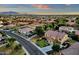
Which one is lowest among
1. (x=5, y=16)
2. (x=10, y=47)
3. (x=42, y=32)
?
(x=10, y=47)

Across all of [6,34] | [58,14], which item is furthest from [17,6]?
[58,14]

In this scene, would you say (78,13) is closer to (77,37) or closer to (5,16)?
(77,37)

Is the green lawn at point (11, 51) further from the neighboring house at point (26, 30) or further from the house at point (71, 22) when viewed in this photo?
the house at point (71, 22)

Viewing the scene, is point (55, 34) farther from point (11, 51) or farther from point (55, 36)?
point (11, 51)

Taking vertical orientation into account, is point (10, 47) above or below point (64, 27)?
below

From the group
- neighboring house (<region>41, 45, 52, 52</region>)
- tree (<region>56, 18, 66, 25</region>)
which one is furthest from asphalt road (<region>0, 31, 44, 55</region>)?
tree (<region>56, 18, 66, 25</region>)

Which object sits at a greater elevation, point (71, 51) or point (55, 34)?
point (55, 34)

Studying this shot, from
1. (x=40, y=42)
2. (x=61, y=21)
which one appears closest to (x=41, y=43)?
(x=40, y=42)

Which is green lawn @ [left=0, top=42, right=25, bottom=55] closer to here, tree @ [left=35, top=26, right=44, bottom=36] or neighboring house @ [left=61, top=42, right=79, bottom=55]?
tree @ [left=35, top=26, right=44, bottom=36]

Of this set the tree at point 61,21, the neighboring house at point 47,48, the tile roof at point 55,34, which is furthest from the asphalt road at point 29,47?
the tree at point 61,21
